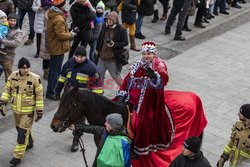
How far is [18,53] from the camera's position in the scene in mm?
12188

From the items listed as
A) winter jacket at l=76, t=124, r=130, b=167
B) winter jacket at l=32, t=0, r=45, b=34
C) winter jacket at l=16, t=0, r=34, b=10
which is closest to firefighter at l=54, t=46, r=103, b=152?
winter jacket at l=76, t=124, r=130, b=167

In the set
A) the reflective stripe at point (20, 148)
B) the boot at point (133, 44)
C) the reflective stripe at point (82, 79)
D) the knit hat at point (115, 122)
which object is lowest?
the reflective stripe at point (20, 148)

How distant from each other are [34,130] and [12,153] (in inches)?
33.5

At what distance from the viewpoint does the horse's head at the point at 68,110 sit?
662 centimetres

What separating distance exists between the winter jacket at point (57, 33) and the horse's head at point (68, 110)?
330 cm

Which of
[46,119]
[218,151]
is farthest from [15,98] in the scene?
[218,151]

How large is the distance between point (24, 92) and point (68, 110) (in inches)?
63.3

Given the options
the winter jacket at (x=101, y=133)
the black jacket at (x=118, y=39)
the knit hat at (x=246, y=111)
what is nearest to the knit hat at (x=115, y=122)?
the winter jacket at (x=101, y=133)

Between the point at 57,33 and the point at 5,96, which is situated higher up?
the point at 57,33

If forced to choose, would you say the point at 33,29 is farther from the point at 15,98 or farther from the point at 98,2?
the point at 15,98

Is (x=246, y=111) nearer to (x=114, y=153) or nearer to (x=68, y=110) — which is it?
(x=114, y=153)

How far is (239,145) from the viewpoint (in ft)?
23.2

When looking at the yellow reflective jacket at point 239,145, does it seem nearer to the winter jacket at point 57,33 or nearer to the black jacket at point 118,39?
the black jacket at point 118,39

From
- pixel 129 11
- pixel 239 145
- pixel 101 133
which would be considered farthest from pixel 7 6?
pixel 239 145
